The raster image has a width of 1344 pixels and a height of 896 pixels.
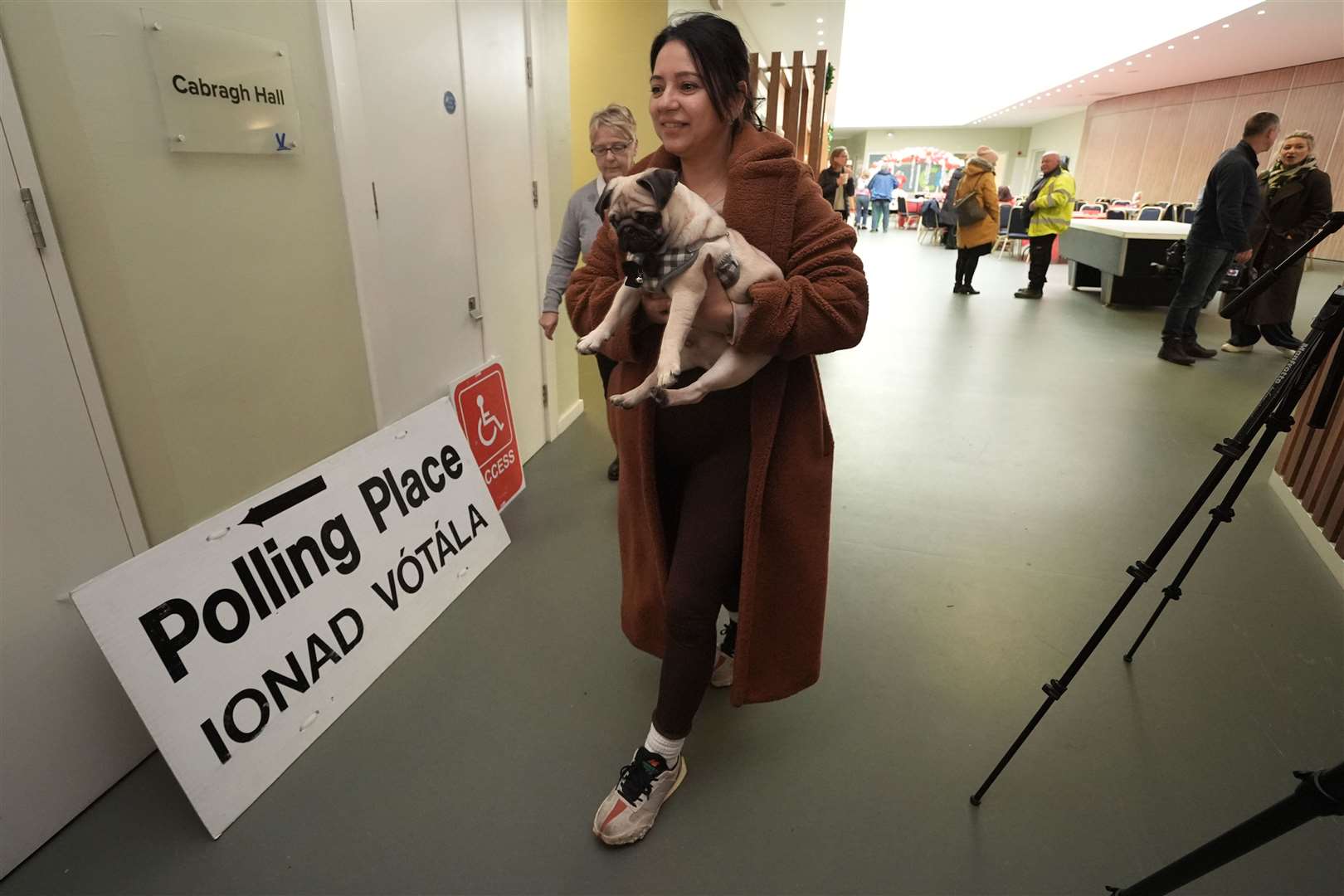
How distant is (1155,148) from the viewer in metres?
16.7

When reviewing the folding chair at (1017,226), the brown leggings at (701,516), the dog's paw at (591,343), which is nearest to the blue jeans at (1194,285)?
the brown leggings at (701,516)

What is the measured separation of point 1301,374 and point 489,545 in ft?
7.36

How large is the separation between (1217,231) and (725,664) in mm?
4943

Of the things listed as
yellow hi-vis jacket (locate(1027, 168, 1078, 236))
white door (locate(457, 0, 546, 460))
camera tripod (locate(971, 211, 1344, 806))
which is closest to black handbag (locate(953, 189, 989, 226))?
yellow hi-vis jacket (locate(1027, 168, 1078, 236))

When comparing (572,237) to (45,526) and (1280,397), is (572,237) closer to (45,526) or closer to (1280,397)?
(45,526)

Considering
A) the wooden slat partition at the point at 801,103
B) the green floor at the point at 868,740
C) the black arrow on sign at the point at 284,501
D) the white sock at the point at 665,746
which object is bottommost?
the green floor at the point at 868,740

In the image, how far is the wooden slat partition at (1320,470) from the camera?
8.00ft

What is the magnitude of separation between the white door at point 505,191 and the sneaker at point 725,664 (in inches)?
66.5

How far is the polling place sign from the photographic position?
1.40 m

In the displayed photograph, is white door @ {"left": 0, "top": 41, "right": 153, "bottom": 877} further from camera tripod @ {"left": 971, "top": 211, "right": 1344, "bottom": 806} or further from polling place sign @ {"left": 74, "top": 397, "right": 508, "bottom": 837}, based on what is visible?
camera tripod @ {"left": 971, "top": 211, "right": 1344, "bottom": 806}

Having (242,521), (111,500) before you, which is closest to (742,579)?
(242,521)

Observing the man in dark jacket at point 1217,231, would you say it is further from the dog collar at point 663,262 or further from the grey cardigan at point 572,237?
the dog collar at point 663,262

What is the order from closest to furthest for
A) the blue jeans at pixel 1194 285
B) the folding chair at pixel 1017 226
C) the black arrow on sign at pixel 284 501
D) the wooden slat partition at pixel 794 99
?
the black arrow on sign at pixel 284 501 → the blue jeans at pixel 1194 285 → the wooden slat partition at pixel 794 99 → the folding chair at pixel 1017 226

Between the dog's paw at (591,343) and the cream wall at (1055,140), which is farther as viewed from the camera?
the cream wall at (1055,140)
